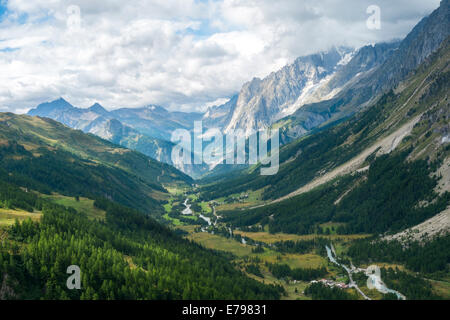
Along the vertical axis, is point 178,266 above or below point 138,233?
below

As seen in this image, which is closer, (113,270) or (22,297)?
(22,297)
